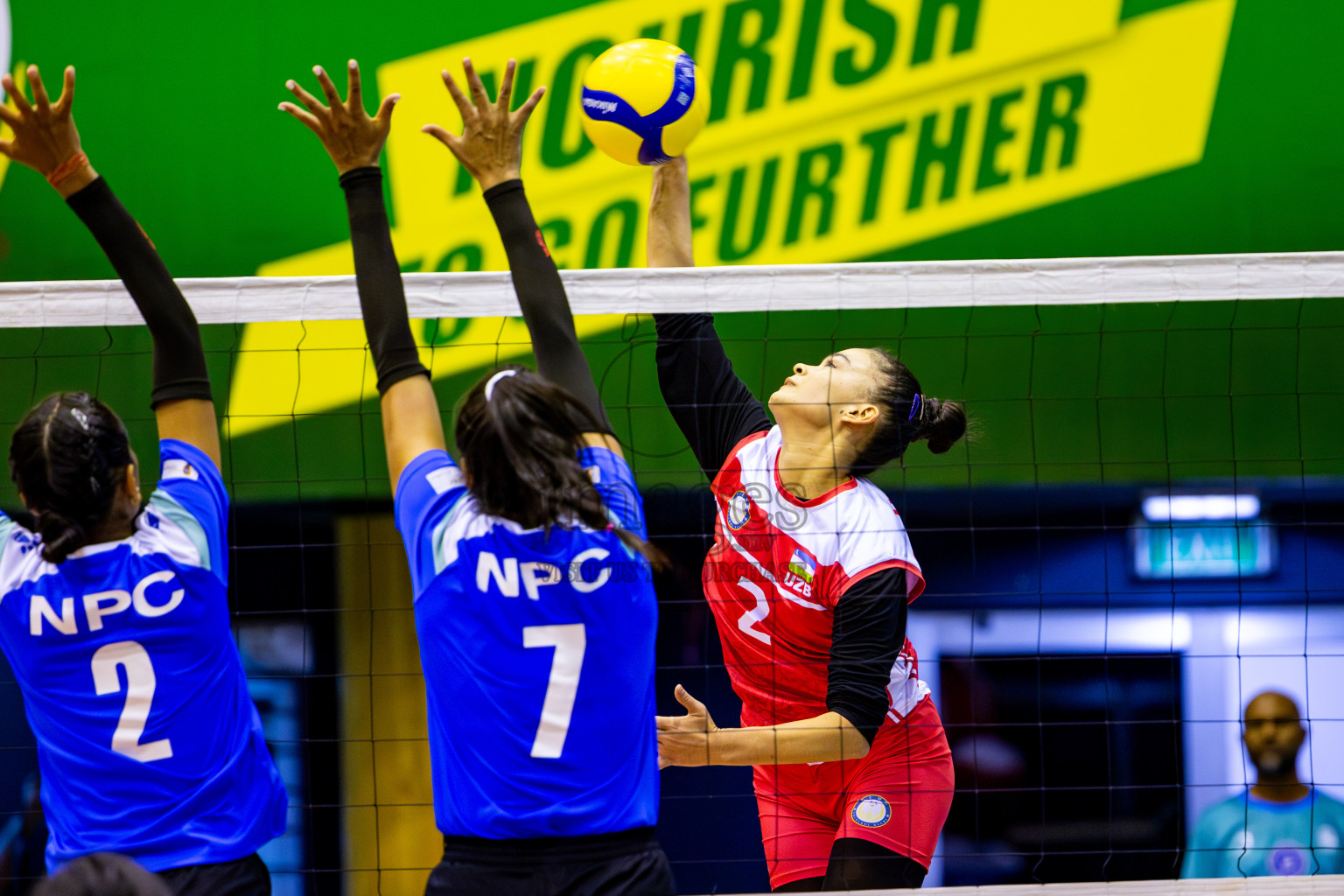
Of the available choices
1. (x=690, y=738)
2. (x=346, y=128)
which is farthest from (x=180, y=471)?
(x=690, y=738)

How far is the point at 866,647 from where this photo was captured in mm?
3037

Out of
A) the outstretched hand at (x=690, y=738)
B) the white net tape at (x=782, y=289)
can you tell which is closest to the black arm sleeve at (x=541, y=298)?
the white net tape at (x=782, y=289)

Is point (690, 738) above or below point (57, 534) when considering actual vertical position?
below

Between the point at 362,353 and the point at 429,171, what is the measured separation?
74 centimetres

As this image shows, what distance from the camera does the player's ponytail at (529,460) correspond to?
75.0 inches

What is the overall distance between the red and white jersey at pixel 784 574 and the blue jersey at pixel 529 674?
4.47 feet

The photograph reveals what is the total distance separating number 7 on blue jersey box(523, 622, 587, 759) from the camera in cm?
191

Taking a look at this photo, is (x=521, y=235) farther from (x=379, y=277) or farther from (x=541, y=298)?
(x=379, y=277)

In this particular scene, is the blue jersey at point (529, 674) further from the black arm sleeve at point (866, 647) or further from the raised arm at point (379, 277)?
the black arm sleeve at point (866, 647)

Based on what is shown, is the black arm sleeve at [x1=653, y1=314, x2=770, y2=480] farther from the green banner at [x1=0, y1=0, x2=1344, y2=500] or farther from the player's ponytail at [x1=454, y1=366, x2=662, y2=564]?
the player's ponytail at [x1=454, y1=366, x2=662, y2=564]

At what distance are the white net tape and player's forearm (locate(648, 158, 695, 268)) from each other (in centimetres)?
23

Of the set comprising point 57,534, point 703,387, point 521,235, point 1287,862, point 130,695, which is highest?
point 521,235

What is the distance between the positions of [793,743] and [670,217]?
156 cm

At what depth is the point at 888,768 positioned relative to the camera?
132 inches
